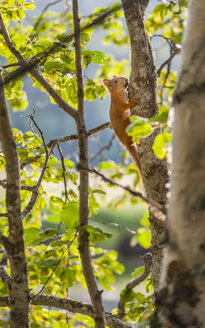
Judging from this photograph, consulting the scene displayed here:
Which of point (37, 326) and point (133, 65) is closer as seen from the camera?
point (133, 65)

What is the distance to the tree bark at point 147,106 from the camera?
4.89 feet

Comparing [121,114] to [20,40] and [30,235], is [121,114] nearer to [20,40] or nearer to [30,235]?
[20,40]

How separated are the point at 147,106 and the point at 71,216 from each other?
2.01ft

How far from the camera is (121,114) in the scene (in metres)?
2.48

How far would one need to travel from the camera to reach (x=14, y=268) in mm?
1065

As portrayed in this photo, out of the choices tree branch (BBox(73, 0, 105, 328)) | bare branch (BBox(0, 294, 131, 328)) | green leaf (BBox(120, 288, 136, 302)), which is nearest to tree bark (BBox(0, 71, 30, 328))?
tree branch (BBox(73, 0, 105, 328))

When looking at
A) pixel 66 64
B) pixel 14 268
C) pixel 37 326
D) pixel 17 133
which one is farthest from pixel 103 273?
pixel 14 268

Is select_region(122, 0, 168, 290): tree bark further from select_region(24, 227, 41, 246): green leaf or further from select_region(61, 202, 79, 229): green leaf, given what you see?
select_region(24, 227, 41, 246): green leaf

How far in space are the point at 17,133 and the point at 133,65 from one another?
3.64 feet

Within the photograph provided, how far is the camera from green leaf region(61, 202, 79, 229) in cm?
122

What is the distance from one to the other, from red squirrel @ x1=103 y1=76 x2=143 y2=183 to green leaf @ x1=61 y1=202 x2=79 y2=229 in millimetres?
864

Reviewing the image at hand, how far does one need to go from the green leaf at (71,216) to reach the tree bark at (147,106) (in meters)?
0.36

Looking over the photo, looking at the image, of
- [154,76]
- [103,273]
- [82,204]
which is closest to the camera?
[82,204]

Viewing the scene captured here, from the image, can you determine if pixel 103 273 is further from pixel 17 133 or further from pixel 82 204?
pixel 82 204
